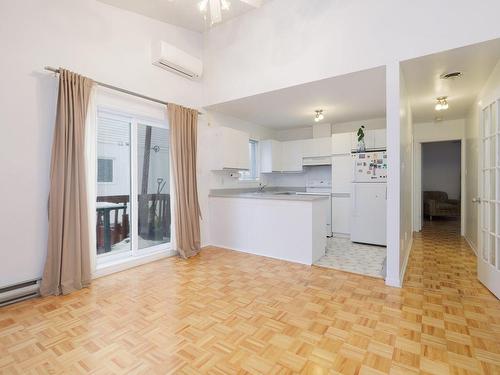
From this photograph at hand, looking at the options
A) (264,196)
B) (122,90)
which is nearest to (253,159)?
(264,196)

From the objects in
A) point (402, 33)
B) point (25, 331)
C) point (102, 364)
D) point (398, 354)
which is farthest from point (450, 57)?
point (25, 331)

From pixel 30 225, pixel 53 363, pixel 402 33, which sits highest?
pixel 402 33

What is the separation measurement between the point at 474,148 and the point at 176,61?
15.1 feet

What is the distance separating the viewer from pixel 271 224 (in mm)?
3725

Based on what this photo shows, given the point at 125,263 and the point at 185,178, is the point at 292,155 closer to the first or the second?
the point at 185,178

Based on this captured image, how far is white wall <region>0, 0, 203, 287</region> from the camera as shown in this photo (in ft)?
7.47

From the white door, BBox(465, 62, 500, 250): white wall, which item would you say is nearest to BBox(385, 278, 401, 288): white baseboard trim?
the white door

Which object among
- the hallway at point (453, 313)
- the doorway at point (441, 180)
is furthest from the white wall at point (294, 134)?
the doorway at point (441, 180)

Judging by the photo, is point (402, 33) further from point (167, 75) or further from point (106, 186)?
point (106, 186)

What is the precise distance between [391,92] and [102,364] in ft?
10.9

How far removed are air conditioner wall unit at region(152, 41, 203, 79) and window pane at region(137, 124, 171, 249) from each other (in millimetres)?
884

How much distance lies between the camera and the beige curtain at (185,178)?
3.58 meters

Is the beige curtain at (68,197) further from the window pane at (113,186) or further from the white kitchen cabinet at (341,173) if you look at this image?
the white kitchen cabinet at (341,173)

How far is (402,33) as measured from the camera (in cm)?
254
